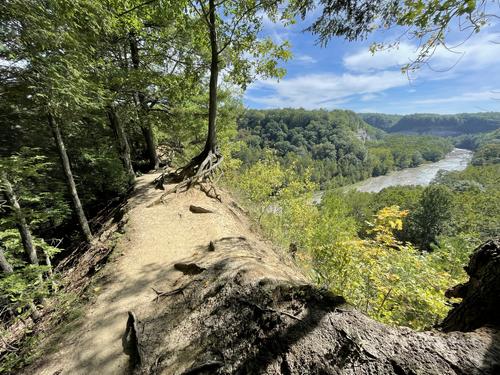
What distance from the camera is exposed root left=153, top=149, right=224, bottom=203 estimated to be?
718 centimetres

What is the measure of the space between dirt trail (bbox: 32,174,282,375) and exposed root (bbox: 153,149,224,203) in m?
0.27

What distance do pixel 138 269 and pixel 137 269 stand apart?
0.07 feet

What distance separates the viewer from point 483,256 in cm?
196

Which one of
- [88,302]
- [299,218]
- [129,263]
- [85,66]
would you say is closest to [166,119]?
[85,66]

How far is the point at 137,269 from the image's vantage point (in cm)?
437

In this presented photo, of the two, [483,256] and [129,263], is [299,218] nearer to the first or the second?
[129,263]

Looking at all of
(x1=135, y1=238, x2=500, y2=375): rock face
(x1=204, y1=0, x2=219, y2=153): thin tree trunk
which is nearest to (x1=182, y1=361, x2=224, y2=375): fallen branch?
(x1=135, y1=238, x2=500, y2=375): rock face

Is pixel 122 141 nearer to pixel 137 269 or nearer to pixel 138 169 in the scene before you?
pixel 138 169

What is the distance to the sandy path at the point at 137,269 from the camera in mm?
2814

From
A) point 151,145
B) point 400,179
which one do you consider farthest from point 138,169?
point 400,179

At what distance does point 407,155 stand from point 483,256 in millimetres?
151457

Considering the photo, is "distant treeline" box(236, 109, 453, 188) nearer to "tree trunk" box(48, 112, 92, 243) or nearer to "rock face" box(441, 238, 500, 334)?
"tree trunk" box(48, 112, 92, 243)

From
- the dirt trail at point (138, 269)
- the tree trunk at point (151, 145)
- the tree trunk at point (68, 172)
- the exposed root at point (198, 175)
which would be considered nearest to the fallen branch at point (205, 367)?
the dirt trail at point (138, 269)

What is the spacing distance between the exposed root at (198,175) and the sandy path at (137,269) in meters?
0.30
